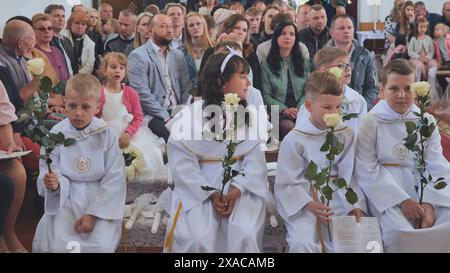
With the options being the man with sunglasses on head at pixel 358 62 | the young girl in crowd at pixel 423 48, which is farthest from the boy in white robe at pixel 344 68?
the young girl in crowd at pixel 423 48

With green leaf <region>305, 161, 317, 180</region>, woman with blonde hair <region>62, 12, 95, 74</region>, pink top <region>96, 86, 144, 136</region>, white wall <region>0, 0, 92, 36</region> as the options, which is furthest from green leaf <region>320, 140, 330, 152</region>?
woman with blonde hair <region>62, 12, 95, 74</region>

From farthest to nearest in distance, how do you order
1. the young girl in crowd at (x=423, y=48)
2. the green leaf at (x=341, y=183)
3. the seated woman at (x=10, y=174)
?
the young girl in crowd at (x=423, y=48) → the seated woman at (x=10, y=174) → the green leaf at (x=341, y=183)

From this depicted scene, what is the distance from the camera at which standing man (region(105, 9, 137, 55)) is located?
543cm

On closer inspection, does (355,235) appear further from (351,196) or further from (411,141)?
(411,141)

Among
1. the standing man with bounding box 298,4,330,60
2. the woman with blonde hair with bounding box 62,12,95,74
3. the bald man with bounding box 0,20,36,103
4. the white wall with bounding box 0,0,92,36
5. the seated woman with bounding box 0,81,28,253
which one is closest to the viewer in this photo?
the seated woman with bounding box 0,81,28,253

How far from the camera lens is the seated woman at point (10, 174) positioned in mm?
3133

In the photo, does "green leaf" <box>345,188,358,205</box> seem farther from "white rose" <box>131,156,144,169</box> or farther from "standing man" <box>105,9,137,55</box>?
"standing man" <box>105,9,137,55</box>

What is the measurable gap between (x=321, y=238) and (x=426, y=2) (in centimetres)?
559

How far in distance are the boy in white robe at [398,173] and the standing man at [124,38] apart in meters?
2.81

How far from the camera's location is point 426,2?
7656 mm

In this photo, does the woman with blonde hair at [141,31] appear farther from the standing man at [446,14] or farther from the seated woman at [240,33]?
the standing man at [446,14]

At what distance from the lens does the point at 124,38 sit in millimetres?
5586

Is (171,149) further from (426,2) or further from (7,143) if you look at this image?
(426,2)

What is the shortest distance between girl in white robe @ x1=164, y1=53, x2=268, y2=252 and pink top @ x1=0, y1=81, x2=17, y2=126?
94 centimetres
